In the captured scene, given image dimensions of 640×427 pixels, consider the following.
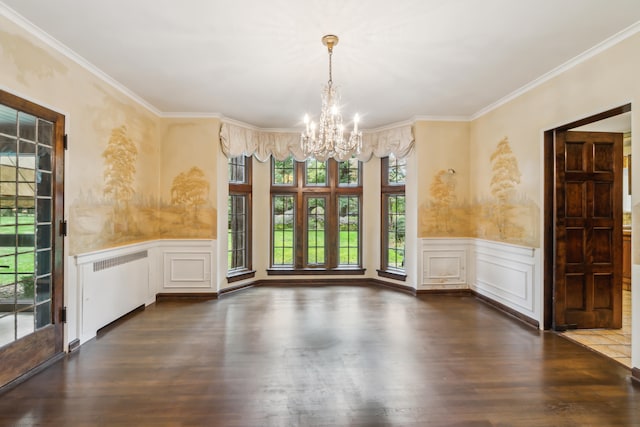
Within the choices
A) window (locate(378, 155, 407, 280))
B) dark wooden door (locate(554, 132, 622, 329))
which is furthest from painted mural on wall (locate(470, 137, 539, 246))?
window (locate(378, 155, 407, 280))

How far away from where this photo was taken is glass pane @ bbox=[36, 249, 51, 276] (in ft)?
9.69

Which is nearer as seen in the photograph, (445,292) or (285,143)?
(445,292)

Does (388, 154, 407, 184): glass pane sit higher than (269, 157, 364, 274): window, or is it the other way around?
(388, 154, 407, 184): glass pane

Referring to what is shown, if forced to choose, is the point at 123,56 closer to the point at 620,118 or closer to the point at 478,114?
the point at 478,114

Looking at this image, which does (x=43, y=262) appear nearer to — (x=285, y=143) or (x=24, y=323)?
(x=24, y=323)

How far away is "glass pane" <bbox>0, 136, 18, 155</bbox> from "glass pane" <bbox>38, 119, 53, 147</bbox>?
0.87ft

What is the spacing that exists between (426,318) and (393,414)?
85.5 inches

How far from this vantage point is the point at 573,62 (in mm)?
3428

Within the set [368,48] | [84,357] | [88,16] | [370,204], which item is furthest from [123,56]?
[370,204]

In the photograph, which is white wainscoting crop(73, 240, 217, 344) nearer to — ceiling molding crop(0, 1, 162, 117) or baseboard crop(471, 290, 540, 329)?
ceiling molding crop(0, 1, 162, 117)

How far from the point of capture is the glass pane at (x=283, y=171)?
253 inches

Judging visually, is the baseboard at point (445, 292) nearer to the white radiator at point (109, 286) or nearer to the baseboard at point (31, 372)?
the white radiator at point (109, 286)

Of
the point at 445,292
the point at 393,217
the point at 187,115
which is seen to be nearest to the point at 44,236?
the point at 187,115

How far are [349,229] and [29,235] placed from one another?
187 inches
